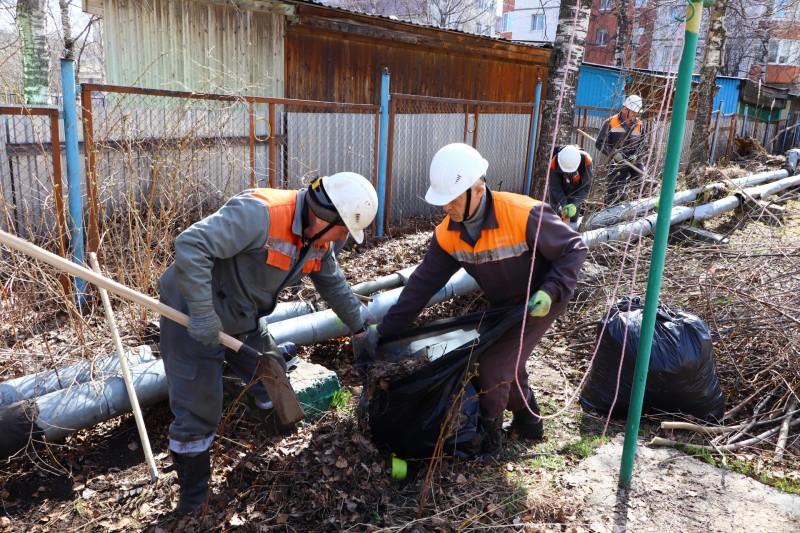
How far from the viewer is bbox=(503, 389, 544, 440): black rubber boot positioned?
358 cm

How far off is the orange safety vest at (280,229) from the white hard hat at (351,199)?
0.68 ft

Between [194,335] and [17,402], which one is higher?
[194,335]

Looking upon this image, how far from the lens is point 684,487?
119 inches

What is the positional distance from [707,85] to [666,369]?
365 inches

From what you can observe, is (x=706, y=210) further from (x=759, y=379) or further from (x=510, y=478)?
(x=510, y=478)

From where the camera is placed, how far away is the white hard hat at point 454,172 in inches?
119

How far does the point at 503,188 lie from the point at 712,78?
14.4 feet

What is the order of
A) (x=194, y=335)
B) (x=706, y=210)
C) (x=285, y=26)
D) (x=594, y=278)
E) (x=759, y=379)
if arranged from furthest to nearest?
(x=285, y=26) → (x=706, y=210) → (x=594, y=278) → (x=759, y=379) → (x=194, y=335)

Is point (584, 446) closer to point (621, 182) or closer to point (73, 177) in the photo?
point (73, 177)

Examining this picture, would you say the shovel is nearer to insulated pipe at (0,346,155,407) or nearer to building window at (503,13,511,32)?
insulated pipe at (0,346,155,407)

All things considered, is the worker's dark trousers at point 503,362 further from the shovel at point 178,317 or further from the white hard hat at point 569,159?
the white hard hat at point 569,159

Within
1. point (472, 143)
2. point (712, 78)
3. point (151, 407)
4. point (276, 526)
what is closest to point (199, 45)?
point (472, 143)

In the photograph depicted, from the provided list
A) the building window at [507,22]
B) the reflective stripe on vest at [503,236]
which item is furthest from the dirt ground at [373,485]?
the building window at [507,22]

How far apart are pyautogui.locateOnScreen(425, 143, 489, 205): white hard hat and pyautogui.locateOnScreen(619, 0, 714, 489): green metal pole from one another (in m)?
0.87
